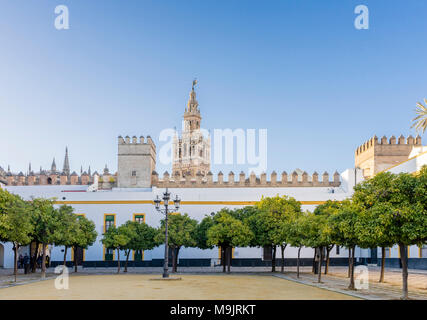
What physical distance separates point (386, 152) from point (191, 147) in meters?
36.0

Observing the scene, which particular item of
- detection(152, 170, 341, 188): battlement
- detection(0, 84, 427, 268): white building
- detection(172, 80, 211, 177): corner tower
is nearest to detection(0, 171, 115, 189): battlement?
detection(0, 84, 427, 268): white building

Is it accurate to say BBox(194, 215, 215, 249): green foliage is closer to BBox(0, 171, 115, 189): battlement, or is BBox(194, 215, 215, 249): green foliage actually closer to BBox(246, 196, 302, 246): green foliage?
BBox(246, 196, 302, 246): green foliage

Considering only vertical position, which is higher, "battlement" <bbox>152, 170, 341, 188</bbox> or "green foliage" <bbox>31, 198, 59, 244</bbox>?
"battlement" <bbox>152, 170, 341, 188</bbox>

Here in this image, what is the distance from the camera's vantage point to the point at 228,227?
29438mm

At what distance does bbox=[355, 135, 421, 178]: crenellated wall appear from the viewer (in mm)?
44156

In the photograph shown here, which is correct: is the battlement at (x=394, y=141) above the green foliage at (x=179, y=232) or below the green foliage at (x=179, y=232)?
above

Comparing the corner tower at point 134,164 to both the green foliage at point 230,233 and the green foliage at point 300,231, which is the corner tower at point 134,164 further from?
the green foliage at point 300,231

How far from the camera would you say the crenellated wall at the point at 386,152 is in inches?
1738

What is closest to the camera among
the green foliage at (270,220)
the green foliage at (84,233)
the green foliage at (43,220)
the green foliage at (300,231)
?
the green foliage at (300,231)

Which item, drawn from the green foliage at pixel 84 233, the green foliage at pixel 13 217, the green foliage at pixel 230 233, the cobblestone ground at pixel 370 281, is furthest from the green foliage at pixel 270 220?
the green foliage at pixel 13 217

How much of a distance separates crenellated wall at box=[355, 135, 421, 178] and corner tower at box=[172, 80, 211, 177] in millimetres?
31238

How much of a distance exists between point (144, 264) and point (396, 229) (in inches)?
1107

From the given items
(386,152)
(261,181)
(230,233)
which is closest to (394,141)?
(386,152)

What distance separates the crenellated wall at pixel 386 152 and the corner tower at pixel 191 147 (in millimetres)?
31238
